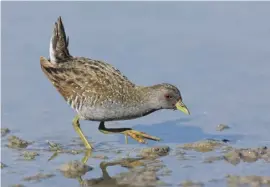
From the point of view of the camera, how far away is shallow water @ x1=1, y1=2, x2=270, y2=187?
31.7ft

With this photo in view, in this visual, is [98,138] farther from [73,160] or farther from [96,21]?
[96,21]

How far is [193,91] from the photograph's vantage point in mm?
11688

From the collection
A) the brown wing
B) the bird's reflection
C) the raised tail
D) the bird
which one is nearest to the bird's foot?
A: the bird

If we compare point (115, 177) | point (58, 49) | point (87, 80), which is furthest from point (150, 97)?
point (115, 177)

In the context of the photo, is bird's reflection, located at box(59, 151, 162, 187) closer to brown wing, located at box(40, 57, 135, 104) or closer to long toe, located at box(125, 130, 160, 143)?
long toe, located at box(125, 130, 160, 143)

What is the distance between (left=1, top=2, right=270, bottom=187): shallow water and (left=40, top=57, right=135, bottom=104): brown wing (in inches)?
24.7

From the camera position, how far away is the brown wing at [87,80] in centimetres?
1023

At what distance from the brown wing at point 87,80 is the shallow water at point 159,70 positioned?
2.06 ft

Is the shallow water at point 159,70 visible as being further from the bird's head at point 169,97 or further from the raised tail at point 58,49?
the raised tail at point 58,49

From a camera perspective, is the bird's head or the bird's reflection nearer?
the bird's reflection

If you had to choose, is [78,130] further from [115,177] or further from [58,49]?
[115,177]

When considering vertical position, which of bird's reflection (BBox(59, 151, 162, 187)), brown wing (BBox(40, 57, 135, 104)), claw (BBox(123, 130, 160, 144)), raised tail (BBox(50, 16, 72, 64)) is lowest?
bird's reflection (BBox(59, 151, 162, 187))

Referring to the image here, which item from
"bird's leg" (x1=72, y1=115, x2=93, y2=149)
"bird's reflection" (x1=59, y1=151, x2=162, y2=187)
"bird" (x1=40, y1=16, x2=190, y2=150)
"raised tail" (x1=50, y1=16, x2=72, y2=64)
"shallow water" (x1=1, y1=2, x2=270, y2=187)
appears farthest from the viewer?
"raised tail" (x1=50, y1=16, x2=72, y2=64)

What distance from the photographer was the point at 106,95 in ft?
33.5
